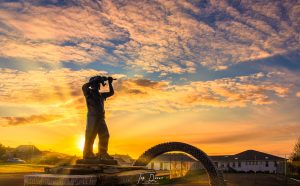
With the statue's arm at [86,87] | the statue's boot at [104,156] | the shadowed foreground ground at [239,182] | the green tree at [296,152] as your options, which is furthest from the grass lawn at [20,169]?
the green tree at [296,152]

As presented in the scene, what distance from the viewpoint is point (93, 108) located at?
10320mm

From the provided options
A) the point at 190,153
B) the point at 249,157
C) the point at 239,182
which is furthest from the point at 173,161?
the point at 190,153

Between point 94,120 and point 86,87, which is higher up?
point 86,87

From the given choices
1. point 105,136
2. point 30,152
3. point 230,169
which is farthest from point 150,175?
point 30,152

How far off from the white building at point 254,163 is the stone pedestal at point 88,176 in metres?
98.2

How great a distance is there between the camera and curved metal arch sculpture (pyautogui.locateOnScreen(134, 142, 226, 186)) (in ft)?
63.6

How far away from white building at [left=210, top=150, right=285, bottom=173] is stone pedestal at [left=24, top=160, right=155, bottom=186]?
98155 mm

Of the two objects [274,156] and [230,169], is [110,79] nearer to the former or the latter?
[230,169]

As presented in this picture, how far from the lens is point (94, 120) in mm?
10266

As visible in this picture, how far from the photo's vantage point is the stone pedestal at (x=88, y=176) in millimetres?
8352

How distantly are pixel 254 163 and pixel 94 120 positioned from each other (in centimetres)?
10296

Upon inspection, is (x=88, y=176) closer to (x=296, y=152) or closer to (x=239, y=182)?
(x=239, y=182)

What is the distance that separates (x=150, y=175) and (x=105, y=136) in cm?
175

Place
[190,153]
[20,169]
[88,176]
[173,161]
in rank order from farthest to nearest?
[173,161], [20,169], [190,153], [88,176]
